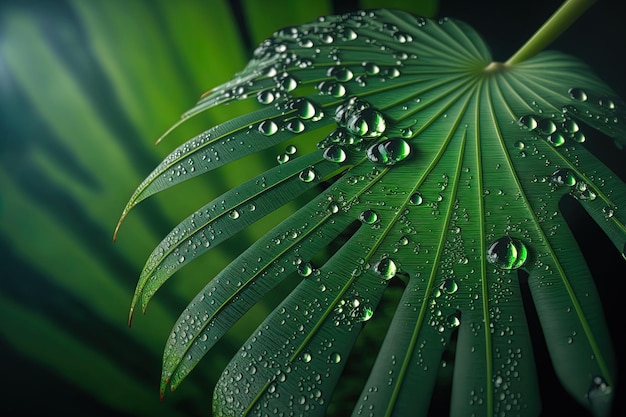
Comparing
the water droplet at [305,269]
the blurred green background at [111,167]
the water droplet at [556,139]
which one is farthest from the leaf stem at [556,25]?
the water droplet at [305,269]

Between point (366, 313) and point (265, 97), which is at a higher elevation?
point (265, 97)

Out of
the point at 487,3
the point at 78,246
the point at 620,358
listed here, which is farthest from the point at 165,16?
the point at 620,358

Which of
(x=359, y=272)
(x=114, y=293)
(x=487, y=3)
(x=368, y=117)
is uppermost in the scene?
(x=487, y=3)

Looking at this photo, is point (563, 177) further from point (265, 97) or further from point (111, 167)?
point (111, 167)

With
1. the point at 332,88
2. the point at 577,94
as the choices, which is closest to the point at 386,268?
the point at 332,88

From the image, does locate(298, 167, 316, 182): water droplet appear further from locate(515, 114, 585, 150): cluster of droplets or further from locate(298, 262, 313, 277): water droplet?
locate(515, 114, 585, 150): cluster of droplets

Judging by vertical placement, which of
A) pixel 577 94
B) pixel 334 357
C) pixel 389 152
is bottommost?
pixel 334 357

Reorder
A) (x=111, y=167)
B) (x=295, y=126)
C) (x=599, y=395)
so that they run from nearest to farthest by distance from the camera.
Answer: (x=599, y=395) → (x=295, y=126) → (x=111, y=167)

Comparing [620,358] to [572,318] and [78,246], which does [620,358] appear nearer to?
[572,318]
